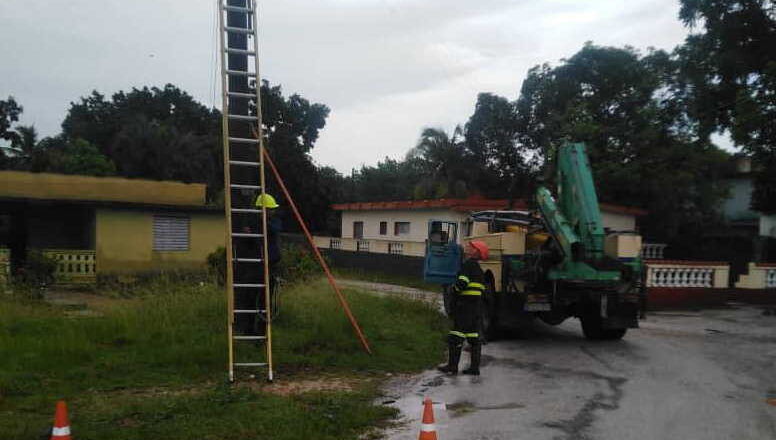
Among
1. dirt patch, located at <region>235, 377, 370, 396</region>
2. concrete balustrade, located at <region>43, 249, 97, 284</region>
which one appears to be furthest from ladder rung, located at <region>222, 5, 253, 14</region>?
concrete balustrade, located at <region>43, 249, 97, 284</region>

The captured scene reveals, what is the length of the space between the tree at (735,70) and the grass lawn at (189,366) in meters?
10.8

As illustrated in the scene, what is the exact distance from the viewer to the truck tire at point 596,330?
39.4ft

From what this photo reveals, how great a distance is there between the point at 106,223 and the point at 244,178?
45.2 feet

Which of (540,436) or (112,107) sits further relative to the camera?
(112,107)

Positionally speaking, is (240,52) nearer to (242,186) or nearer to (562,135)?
(242,186)

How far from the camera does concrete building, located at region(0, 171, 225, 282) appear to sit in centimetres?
2125

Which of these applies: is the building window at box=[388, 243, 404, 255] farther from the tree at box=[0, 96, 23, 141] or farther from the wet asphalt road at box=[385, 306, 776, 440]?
the tree at box=[0, 96, 23, 141]

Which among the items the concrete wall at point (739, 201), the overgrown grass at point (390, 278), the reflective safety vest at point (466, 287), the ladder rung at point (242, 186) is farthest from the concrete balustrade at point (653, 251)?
the ladder rung at point (242, 186)

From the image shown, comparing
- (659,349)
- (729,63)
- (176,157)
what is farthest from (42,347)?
(176,157)

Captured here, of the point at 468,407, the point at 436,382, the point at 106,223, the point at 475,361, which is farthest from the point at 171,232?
the point at 468,407

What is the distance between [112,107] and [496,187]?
32178 mm

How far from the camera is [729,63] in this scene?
1958 cm

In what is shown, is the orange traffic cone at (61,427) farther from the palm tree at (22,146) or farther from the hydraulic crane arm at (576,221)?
the palm tree at (22,146)

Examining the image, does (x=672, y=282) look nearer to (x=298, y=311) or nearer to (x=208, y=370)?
(x=298, y=311)
